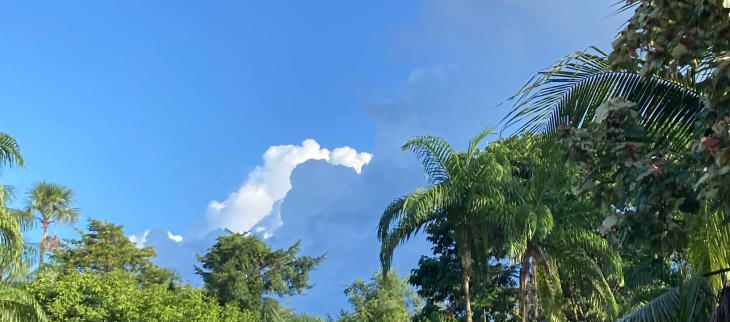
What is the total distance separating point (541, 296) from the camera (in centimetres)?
1736

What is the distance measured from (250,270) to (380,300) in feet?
26.2

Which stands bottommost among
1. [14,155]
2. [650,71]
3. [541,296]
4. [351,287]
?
[650,71]

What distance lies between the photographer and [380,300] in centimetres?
3616

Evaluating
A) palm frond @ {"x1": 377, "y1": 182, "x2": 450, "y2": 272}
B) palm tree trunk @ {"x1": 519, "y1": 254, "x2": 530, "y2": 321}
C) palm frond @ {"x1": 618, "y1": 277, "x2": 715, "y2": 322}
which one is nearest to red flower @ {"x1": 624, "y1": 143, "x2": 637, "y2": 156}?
palm frond @ {"x1": 618, "y1": 277, "x2": 715, "y2": 322}

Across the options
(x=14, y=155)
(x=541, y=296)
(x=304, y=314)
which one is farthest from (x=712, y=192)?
(x=304, y=314)

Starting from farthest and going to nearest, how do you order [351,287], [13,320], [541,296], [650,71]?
[351,287], [541,296], [13,320], [650,71]

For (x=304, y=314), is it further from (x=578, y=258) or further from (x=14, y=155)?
(x=14, y=155)

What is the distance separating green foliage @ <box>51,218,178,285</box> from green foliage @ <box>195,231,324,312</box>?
4.53 m

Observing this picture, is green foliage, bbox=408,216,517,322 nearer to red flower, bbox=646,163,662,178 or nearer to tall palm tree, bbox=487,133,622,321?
tall palm tree, bbox=487,133,622,321

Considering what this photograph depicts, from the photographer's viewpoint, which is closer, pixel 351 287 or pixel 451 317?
pixel 451 317

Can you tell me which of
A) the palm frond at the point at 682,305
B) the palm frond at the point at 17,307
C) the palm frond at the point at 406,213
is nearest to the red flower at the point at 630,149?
the palm frond at the point at 682,305

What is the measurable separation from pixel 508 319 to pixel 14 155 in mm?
15152

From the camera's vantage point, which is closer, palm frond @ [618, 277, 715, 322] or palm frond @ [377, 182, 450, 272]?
palm frond @ [618, 277, 715, 322]

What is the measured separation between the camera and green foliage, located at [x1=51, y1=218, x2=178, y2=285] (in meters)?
40.6
